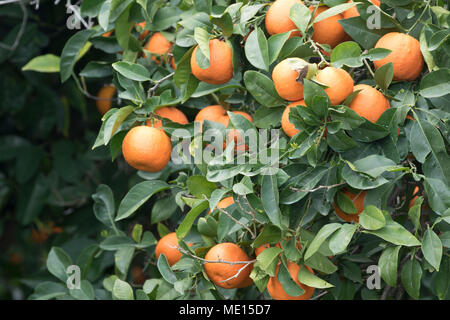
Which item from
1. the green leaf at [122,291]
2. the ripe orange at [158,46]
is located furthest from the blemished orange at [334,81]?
the green leaf at [122,291]

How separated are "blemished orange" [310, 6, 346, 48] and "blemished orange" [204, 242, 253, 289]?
0.38 metres

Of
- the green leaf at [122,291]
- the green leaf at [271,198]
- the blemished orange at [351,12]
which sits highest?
the blemished orange at [351,12]

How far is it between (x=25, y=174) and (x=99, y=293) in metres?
0.69

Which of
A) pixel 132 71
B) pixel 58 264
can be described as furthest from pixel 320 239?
pixel 58 264

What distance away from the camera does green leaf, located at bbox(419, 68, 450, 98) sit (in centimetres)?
89

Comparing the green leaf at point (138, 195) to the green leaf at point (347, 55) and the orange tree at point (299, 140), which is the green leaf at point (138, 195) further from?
the green leaf at point (347, 55)

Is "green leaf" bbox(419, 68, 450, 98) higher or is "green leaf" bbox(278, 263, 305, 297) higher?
"green leaf" bbox(419, 68, 450, 98)

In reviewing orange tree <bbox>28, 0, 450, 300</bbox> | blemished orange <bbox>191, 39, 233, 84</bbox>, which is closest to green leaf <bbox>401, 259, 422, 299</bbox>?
orange tree <bbox>28, 0, 450, 300</bbox>

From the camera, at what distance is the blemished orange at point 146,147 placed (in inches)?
40.3

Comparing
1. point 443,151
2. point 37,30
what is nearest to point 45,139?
point 37,30

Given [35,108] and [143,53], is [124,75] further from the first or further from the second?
[35,108]

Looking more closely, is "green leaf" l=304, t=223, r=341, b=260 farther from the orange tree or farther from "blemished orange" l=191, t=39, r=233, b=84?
"blemished orange" l=191, t=39, r=233, b=84

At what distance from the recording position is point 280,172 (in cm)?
87

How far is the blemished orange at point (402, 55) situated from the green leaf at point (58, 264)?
0.82m
